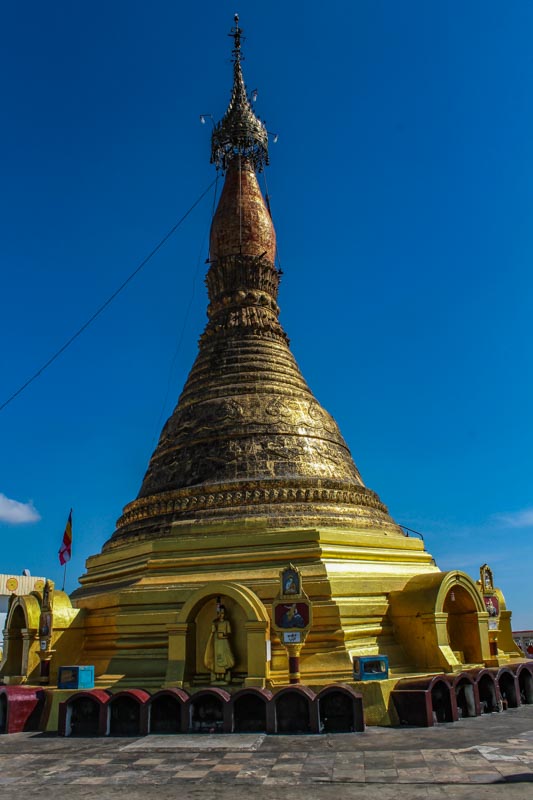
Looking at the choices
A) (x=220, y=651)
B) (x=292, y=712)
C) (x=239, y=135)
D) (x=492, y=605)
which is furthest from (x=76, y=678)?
(x=239, y=135)

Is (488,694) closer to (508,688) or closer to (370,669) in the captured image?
(508,688)

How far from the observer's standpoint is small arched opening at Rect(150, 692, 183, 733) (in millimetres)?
14320

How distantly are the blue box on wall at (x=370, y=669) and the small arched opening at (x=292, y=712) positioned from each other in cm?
158

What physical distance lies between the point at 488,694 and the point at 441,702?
2178 mm

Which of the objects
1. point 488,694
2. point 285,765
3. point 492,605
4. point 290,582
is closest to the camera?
point 285,765

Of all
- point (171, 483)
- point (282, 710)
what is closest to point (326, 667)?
point (282, 710)

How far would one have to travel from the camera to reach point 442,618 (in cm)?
1741

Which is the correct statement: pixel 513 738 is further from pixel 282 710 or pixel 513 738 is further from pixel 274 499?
pixel 274 499

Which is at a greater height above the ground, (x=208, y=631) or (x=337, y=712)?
(x=208, y=631)

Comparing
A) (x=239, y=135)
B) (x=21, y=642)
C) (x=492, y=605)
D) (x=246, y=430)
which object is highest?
(x=239, y=135)

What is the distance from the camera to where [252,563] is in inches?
727

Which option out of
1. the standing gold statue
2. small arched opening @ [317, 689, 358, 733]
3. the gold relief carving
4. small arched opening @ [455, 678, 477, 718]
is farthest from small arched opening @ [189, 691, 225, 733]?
the gold relief carving

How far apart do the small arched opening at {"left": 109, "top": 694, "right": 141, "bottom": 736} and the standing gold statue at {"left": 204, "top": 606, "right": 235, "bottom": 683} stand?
6.89 ft

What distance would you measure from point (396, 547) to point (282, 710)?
8.12 m
